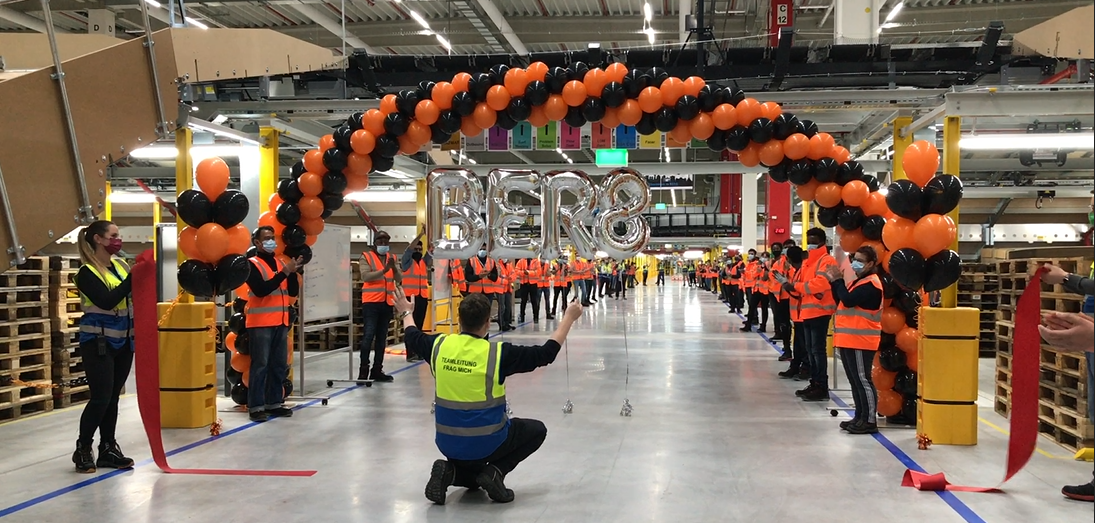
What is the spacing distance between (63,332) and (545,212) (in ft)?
18.7

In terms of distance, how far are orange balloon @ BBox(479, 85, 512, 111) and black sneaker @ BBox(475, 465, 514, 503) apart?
3.49 metres

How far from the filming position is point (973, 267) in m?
12.5

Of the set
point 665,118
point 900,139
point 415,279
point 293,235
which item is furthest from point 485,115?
point 415,279

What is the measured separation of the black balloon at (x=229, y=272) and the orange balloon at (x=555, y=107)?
3050mm

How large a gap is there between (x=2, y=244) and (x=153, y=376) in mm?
1904

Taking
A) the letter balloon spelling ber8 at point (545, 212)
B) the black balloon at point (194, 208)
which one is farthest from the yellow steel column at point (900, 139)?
the black balloon at point (194, 208)

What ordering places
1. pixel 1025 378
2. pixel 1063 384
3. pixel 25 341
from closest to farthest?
pixel 1025 378, pixel 1063 384, pixel 25 341

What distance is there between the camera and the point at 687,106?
6727mm

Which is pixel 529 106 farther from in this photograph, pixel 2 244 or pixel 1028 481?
pixel 1028 481

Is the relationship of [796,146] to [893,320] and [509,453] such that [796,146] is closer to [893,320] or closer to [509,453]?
[893,320]

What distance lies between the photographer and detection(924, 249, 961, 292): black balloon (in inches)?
240

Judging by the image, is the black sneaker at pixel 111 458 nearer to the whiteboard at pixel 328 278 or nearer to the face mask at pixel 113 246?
the face mask at pixel 113 246

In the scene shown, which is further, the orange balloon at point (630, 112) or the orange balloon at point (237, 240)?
the orange balloon at point (630, 112)

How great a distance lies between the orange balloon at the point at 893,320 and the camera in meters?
7.18
